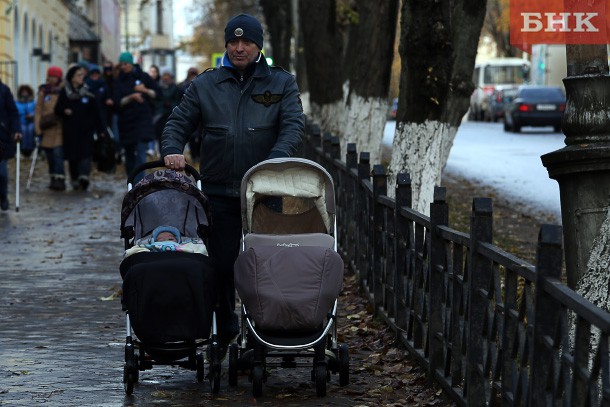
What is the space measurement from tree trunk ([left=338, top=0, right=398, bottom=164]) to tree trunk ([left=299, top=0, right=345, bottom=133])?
4.30 metres

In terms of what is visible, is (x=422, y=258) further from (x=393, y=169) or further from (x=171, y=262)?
(x=393, y=169)

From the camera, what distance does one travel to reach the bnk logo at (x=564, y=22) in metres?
7.74

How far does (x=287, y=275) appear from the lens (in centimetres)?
747

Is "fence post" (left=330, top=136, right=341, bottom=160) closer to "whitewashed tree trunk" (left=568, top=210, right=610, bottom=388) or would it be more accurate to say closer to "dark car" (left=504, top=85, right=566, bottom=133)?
"whitewashed tree trunk" (left=568, top=210, right=610, bottom=388)

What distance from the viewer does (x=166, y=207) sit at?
26.8 ft

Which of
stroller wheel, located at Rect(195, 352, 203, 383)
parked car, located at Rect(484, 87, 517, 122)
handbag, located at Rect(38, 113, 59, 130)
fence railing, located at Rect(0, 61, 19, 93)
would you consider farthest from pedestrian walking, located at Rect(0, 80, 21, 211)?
parked car, located at Rect(484, 87, 517, 122)

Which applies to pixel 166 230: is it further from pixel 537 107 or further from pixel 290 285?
pixel 537 107

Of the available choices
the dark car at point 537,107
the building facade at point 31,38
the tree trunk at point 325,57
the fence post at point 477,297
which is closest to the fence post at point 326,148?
the fence post at point 477,297

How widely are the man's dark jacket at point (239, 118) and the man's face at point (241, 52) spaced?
0.08m

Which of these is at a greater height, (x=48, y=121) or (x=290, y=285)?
(x=48, y=121)

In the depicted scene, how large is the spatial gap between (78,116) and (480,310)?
1634cm

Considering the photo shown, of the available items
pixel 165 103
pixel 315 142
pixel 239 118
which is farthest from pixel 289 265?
pixel 165 103

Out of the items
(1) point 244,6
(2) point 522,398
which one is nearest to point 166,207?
(2) point 522,398

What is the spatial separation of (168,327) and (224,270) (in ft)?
3.28
